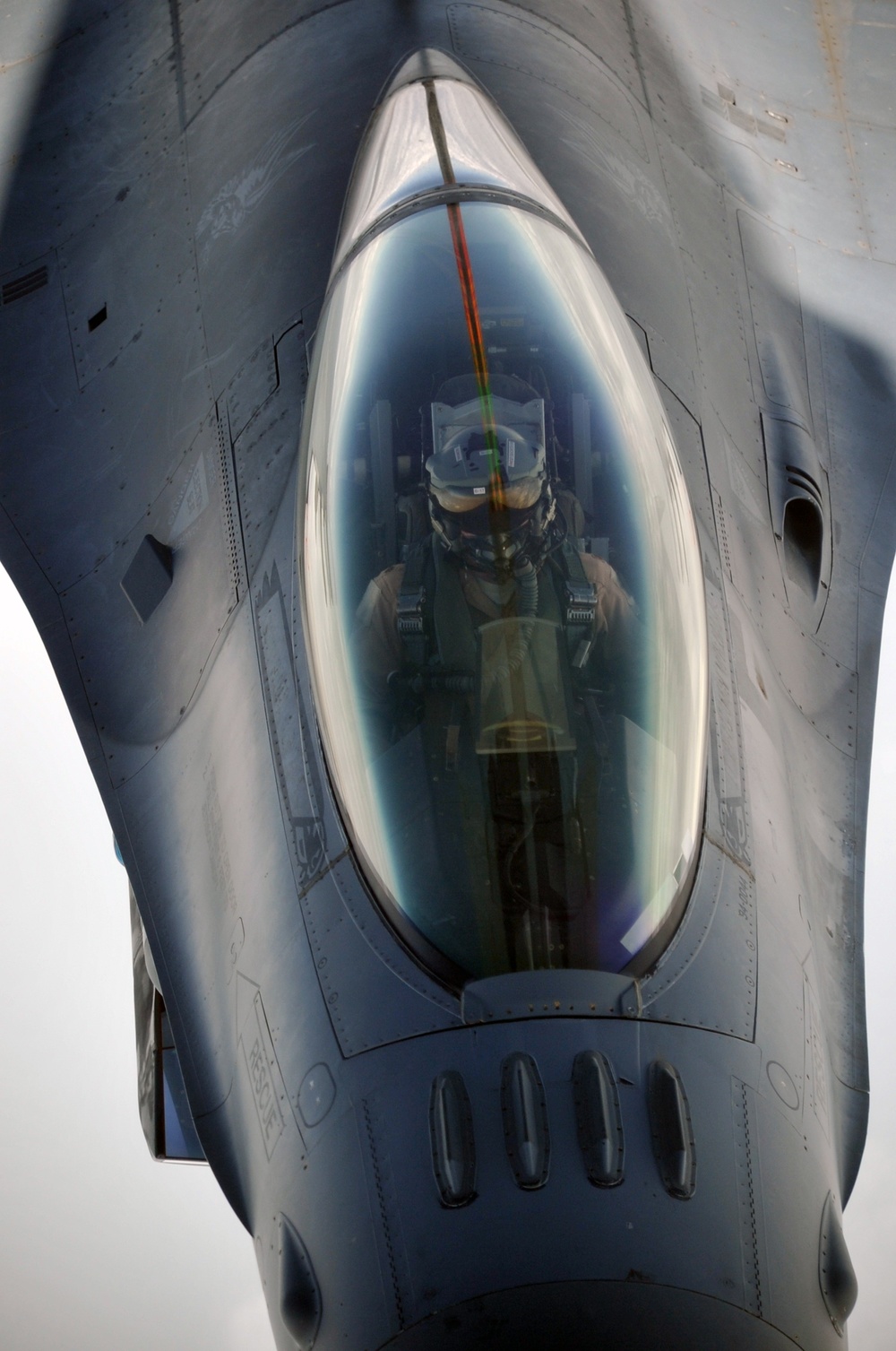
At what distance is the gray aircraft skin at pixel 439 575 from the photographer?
260 cm

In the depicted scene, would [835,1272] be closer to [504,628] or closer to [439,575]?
[504,628]

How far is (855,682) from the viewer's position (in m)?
4.54

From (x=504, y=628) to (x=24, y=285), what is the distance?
12.2 ft

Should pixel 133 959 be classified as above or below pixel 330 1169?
above

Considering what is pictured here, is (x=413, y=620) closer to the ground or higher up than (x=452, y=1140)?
higher up

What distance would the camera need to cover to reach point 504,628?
2912 mm

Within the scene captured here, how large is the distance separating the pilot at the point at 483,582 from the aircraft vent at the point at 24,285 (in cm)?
322

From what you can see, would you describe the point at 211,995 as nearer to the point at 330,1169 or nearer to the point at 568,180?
the point at 330,1169

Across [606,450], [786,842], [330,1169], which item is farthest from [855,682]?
[330,1169]

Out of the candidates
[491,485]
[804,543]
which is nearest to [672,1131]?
[491,485]

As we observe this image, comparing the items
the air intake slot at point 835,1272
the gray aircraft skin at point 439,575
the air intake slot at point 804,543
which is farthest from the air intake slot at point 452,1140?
the air intake slot at point 804,543

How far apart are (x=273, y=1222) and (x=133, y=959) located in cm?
198

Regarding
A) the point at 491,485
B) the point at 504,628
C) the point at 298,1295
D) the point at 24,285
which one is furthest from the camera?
the point at 24,285

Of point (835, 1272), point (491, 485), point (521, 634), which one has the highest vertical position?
point (491, 485)
